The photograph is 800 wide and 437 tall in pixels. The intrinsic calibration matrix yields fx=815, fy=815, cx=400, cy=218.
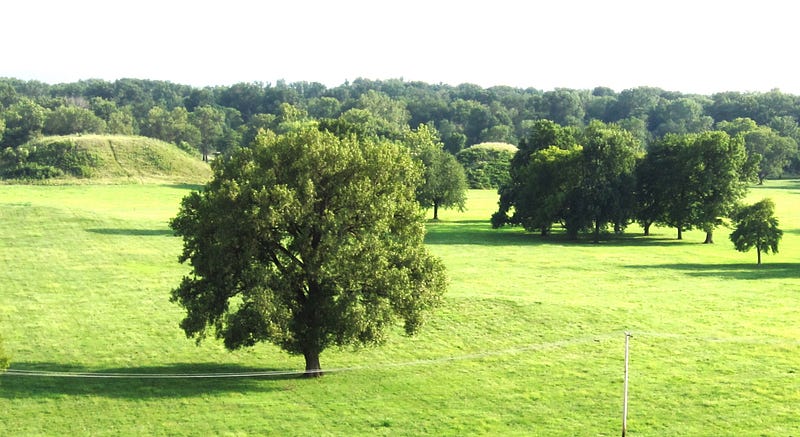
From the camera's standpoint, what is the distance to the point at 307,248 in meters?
35.6

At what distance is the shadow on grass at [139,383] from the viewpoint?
3488 cm

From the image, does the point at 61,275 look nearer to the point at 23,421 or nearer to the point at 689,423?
the point at 23,421

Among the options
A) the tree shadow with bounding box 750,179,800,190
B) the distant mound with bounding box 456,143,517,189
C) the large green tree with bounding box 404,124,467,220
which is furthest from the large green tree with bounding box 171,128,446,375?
the tree shadow with bounding box 750,179,800,190

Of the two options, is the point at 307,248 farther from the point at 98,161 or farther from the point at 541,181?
the point at 98,161

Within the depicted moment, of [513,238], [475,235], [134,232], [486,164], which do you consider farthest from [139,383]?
[486,164]

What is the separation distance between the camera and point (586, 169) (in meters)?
88.7

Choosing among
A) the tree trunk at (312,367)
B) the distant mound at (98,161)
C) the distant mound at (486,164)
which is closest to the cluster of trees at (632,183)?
the tree trunk at (312,367)

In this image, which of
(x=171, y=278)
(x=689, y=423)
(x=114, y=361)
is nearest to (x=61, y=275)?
(x=171, y=278)

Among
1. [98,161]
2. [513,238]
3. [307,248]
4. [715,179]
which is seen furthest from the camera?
[98,161]

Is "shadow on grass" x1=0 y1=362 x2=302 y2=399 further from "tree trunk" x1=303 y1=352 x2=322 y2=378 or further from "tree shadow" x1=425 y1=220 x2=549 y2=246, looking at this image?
"tree shadow" x1=425 y1=220 x2=549 y2=246

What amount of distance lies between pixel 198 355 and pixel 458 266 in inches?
1226

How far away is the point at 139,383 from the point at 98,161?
113 meters

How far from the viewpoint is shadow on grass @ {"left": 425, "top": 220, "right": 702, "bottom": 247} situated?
86188mm

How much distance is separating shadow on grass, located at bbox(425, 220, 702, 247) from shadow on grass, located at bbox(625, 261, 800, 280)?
52.6 ft
